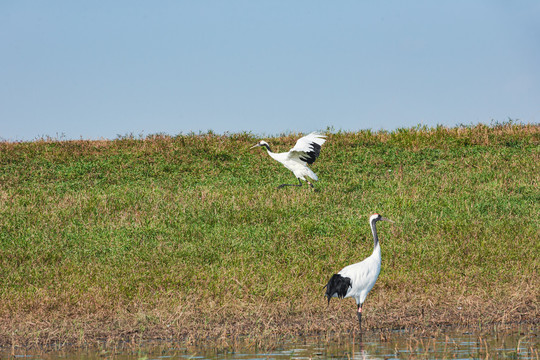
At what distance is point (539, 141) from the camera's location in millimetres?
31156

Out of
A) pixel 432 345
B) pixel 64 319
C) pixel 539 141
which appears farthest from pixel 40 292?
pixel 539 141

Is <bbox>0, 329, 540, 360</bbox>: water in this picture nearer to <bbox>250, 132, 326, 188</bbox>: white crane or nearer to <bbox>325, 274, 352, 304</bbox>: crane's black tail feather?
<bbox>325, 274, 352, 304</bbox>: crane's black tail feather

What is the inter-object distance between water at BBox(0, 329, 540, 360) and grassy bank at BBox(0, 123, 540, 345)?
2.00 feet

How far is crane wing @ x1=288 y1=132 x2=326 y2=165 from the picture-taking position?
67.8ft

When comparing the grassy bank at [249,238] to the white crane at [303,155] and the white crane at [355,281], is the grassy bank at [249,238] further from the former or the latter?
the white crane at [303,155]

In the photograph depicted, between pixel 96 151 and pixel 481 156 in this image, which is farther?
pixel 96 151

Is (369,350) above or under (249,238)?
under

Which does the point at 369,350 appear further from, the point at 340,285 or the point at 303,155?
the point at 303,155

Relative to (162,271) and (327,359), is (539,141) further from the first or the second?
(327,359)

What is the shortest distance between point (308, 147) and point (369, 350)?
12308 mm

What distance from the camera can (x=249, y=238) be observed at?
16.7 meters

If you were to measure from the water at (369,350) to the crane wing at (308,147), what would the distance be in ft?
37.1

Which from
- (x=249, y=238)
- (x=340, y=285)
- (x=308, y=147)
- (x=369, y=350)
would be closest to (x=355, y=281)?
(x=340, y=285)

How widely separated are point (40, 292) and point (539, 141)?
25072mm
